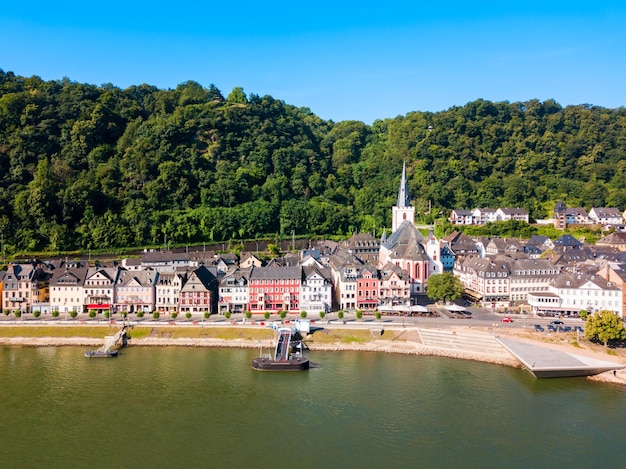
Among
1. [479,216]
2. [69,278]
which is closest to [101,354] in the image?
[69,278]

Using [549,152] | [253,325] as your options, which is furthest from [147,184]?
[549,152]

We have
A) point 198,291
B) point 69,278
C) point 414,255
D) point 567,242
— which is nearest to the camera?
point 198,291

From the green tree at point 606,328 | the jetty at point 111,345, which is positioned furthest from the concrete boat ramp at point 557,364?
the jetty at point 111,345

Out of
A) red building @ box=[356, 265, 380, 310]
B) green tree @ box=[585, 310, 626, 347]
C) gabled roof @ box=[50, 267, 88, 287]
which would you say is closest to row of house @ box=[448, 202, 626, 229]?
red building @ box=[356, 265, 380, 310]

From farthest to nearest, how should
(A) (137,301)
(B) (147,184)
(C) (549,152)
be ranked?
(C) (549,152) < (B) (147,184) < (A) (137,301)

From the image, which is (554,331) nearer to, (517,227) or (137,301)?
(137,301)

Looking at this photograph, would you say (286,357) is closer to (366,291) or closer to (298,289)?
(298,289)

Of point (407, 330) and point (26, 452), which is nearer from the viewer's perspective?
point (26, 452)

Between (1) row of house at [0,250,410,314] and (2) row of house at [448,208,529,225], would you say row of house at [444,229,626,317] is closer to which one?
(1) row of house at [0,250,410,314]
